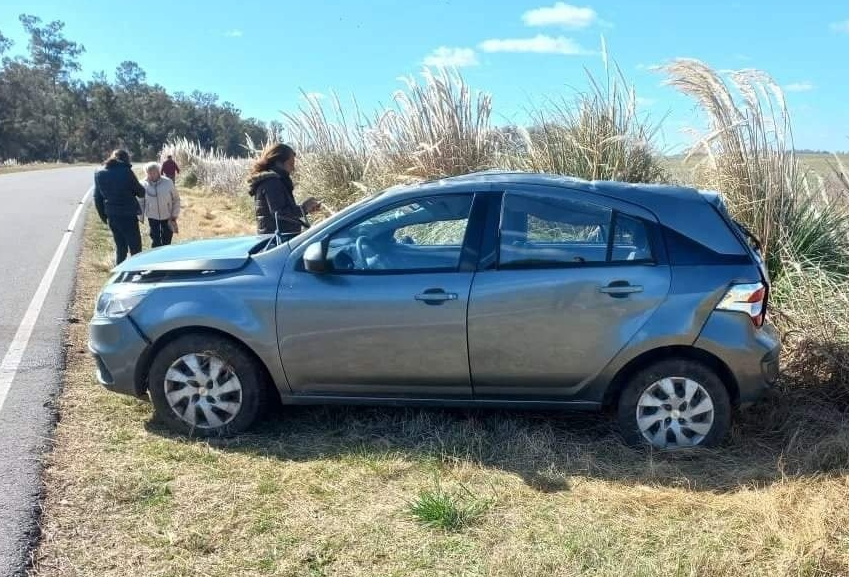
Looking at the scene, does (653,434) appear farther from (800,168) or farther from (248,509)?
(800,168)

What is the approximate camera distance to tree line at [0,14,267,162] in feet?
264

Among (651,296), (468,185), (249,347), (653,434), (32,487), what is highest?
(468,185)

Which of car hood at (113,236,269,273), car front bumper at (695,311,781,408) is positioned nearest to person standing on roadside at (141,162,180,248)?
car hood at (113,236,269,273)

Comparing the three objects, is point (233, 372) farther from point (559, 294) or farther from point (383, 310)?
point (559, 294)

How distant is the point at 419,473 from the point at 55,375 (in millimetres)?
3263

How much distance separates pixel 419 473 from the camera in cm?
395

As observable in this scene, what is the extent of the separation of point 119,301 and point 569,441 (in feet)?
9.65

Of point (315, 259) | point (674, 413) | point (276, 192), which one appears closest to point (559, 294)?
point (674, 413)

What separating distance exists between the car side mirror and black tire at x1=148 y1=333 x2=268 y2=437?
0.70m

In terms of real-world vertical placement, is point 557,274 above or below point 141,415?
above

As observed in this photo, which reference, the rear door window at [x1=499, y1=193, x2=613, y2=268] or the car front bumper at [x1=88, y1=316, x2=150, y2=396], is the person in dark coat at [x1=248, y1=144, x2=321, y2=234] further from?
the rear door window at [x1=499, y1=193, x2=613, y2=268]

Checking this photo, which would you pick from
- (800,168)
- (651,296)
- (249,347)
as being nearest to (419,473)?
(249,347)

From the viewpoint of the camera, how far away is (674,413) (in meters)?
4.14

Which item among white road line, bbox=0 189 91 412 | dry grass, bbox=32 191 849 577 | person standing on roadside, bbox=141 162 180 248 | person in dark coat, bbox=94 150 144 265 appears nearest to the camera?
dry grass, bbox=32 191 849 577
